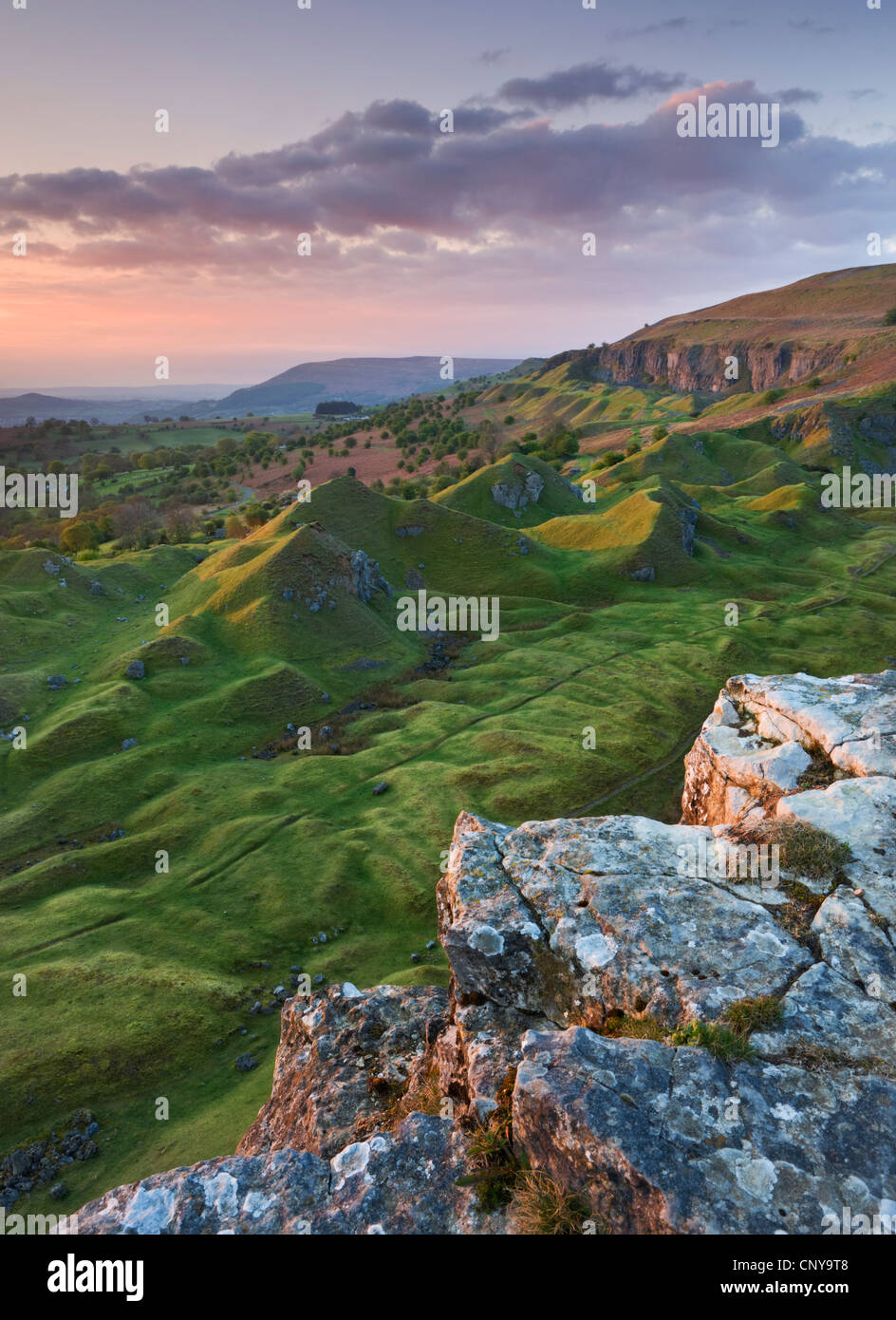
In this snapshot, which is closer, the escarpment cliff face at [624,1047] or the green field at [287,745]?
the escarpment cliff face at [624,1047]

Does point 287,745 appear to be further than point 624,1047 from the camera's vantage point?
Yes

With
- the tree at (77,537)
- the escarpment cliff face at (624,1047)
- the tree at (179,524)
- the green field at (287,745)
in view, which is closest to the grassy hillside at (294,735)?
the green field at (287,745)

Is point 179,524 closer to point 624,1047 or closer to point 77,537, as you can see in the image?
point 77,537

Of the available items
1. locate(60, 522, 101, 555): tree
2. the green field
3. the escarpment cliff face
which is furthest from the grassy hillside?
locate(60, 522, 101, 555): tree

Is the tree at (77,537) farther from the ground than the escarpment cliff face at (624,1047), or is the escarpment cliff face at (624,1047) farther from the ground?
the tree at (77,537)

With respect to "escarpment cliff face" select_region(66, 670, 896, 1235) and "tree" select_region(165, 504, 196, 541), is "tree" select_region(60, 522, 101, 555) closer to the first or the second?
"tree" select_region(165, 504, 196, 541)

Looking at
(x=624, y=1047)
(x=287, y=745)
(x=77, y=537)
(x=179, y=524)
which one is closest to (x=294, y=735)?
(x=287, y=745)

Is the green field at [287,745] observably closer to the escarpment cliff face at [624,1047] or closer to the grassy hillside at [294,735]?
the grassy hillside at [294,735]

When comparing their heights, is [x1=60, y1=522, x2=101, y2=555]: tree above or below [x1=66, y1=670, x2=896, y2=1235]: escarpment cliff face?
above
